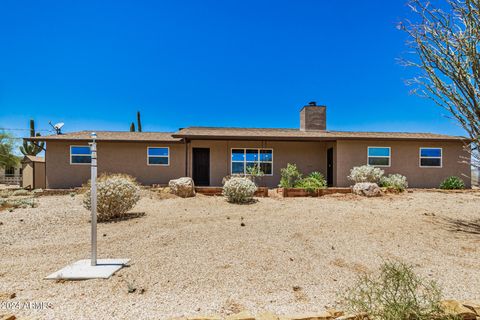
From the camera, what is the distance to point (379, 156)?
13562 millimetres

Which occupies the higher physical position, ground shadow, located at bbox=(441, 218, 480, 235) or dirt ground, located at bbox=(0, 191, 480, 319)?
dirt ground, located at bbox=(0, 191, 480, 319)

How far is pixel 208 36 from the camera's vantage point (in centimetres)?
1429

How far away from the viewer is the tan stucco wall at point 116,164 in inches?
528

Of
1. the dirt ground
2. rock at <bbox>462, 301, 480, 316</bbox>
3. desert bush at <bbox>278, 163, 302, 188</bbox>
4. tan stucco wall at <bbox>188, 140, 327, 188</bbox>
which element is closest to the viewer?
rock at <bbox>462, 301, 480, 316</bbox>

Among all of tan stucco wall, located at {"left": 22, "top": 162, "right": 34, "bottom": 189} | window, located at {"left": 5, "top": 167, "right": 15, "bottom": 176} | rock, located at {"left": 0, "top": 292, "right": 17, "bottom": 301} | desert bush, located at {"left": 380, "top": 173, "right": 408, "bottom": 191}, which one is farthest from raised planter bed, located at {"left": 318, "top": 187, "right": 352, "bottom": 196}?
window, located at {"left": 5, "top": 167, "right": 15, "bottom": 176}

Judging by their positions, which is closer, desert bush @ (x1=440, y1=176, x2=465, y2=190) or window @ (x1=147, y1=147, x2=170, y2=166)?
desert bush @ (x1=440, y1=176, x2=465, y2=190)

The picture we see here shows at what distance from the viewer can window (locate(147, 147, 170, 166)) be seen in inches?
544

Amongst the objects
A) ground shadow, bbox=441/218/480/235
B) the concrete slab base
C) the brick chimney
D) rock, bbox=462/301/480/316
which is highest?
the brick chimney

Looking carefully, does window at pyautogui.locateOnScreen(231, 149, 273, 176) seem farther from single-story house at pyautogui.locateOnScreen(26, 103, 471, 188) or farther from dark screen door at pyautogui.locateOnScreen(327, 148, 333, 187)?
dark screen door at pyautogui.locateOnScreen(327, 148, 333, 187)

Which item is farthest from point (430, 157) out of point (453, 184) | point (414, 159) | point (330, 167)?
point (330, 167)

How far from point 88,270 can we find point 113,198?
3.46 m

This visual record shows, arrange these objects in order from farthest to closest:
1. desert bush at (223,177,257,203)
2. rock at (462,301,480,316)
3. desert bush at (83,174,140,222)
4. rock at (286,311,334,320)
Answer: desert bush at (223,177,257,203) < desert bush at (83,174,140,222) < rock at (462,301,480,316) < rock at (286,311,334,320)

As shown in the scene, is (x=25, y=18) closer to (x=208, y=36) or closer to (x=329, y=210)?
(x=208, y=36)

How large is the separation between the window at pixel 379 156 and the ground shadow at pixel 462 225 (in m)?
6.77
